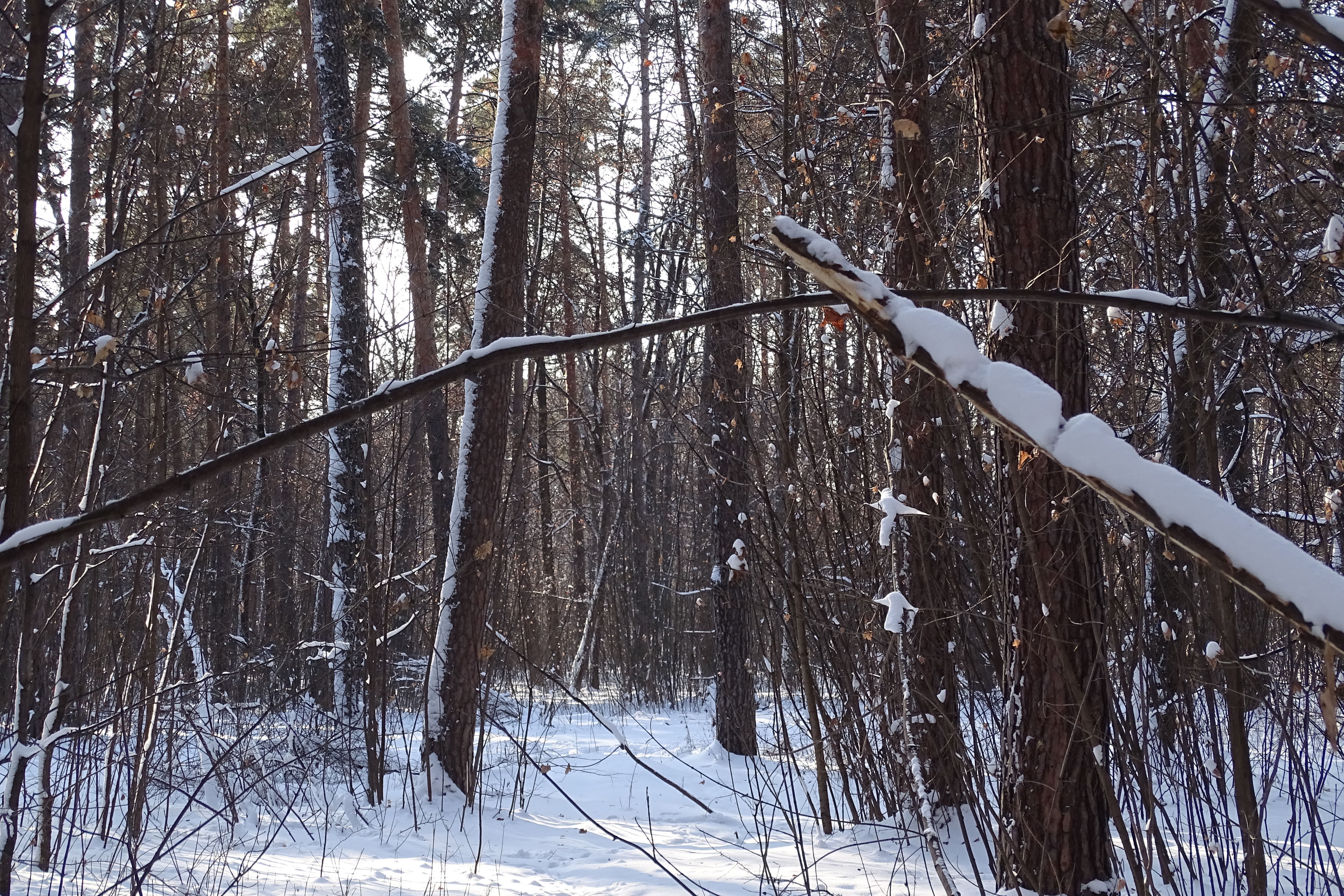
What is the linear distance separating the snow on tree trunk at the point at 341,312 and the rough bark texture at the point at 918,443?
4.36 metres

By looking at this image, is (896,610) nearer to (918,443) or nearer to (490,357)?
(918,443)

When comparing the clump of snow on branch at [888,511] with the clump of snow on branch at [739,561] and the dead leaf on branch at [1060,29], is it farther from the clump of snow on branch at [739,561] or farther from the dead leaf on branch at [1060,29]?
the dead leaf on branch at [1060,29]

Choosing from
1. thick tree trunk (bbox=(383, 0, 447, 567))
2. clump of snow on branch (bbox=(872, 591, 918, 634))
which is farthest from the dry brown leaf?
thick tree trunk (bbox=(383, 0, 447, 567))

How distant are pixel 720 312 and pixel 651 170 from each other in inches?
629

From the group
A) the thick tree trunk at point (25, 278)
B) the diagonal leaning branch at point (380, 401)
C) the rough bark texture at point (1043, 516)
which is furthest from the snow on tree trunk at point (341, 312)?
the diagonal leaning branch at point (380, 401)

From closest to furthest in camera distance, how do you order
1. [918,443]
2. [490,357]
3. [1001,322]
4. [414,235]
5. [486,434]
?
[490,357] < [1001,322] < [918,443] < [486,434] < [414,235]

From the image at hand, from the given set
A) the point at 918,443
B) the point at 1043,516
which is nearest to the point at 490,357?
the point at 1043,516

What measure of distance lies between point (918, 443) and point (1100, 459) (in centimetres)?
435

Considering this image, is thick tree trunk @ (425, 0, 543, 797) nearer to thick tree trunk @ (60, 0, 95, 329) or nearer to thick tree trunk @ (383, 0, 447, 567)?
thick tree trunk @ (60, 0, 95, 329)

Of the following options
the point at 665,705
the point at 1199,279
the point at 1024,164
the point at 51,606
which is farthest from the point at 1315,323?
the point at 665,705

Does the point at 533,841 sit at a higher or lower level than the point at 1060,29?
lower

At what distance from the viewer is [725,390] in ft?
21.9

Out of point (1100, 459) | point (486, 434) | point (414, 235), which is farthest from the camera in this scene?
point (414, 235)

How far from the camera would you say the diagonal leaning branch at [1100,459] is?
48 cm
